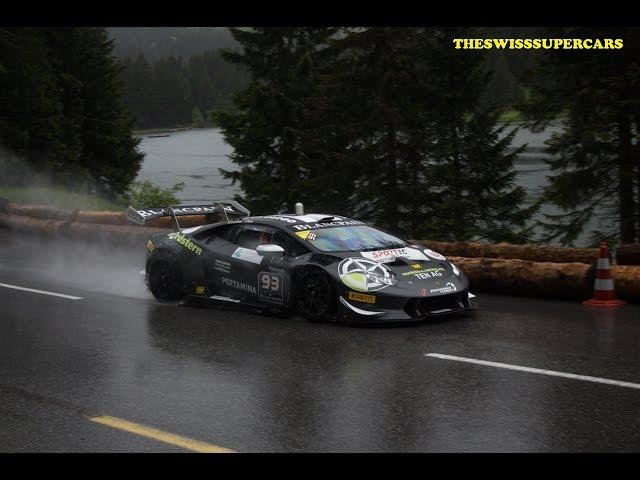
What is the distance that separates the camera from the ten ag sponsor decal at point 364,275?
36.5 feet

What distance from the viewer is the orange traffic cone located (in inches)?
498

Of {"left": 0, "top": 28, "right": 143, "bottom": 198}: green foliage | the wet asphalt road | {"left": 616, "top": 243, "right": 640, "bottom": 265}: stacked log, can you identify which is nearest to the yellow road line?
the wet asphalt road

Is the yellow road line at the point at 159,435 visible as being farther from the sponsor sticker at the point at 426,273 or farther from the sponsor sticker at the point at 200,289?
the sponsor sticker at the point at 200,289

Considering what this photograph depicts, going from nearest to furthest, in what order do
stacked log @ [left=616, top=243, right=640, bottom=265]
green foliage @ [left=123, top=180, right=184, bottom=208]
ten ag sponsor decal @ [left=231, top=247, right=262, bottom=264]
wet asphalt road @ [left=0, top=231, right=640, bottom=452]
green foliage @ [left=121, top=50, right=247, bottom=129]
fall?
wet asphalt road @ [left=0, top=231, right=640, bottom=452] < ten ag sponsor decal @ [left=231, top=247, right=262, bottom=264] < stacked log @ [left=616, top=243, right=640, bottom=265] < green foliage @ [left=123, top=180, right=184, bottom=208] < green foliage @ [left=121, top=50, right=247, bottom=129]

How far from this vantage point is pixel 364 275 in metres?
11.2

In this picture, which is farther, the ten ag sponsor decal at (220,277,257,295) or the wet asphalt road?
the ten ag sponsor decal at (220,277,257,295)

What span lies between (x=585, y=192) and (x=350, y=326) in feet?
50.1

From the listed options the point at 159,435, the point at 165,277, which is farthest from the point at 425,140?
the point at 159,435

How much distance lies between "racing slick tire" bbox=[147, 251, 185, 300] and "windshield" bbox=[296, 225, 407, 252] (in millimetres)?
2191

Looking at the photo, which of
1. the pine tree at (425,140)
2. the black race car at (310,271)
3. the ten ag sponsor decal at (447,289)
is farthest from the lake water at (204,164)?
the ten ag sponsor decal at (447,289)

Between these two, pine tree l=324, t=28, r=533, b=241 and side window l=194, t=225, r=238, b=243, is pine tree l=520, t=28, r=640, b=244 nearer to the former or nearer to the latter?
pine tree l=324, t=28, r=533, b=241

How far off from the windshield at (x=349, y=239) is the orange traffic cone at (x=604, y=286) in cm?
266

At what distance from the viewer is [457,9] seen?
1330 centimetres

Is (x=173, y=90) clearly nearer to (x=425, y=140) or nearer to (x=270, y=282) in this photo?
(x=425, y=140)
